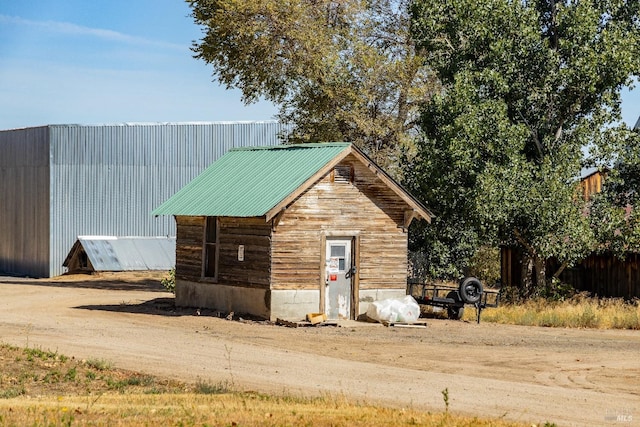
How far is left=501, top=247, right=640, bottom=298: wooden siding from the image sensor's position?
3637 centimetres

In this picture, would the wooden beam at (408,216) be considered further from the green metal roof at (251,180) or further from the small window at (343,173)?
the green metal roof at (251,180)

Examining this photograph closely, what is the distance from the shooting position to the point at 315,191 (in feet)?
101

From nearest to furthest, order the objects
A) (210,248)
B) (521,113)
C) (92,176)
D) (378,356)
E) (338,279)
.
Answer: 1. (378,356)
2. (338,279)
3. (210,248)
4. (521,113)
5. (92,176)

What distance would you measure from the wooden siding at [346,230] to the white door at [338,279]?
31cm

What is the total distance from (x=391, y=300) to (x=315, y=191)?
3.94 meters

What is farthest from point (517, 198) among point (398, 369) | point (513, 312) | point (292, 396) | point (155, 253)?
point (155, 253)

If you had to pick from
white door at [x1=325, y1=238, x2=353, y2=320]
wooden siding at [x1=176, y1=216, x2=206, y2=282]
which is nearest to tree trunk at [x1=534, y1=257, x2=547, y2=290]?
white door at [x1=325, y1=238, x2=353, y2=320]

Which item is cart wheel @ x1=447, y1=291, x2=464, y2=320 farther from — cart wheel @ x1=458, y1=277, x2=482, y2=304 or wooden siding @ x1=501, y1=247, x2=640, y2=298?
wooden siding @ x1=501, y1=247, x2=640, y2=298

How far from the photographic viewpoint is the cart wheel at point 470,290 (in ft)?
108

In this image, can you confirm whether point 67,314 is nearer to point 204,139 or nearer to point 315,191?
point 315,191

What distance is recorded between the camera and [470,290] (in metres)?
33.1

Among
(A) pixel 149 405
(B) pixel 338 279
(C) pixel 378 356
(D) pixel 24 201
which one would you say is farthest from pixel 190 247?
(D) pixel 24 201

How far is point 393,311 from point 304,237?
3.39 metres

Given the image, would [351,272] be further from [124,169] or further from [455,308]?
[124,169]
